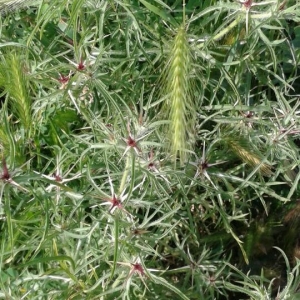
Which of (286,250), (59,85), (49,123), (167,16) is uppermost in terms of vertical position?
(167,16)

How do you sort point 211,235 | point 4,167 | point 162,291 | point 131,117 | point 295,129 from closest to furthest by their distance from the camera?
point 4,167, point 131,117, point 295,129, point 162,291, point 211,235

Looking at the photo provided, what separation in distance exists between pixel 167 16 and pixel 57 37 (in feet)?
1.11

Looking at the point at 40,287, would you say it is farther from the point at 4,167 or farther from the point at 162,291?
the point at 4,167

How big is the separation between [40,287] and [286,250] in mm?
812

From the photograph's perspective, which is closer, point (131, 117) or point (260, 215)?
point (131, 117)

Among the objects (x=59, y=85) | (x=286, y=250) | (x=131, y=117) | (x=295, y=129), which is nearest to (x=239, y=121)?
(x=295, y=129)

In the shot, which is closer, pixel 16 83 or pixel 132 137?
pixel 132 137

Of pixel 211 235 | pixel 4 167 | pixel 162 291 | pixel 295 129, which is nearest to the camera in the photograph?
pixel 4 167

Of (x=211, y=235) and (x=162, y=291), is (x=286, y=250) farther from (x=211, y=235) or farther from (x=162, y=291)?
(x=162, y=291)

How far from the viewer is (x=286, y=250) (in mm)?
1761

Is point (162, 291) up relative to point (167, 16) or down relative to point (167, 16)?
down

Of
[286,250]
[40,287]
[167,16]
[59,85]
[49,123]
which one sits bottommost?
[286,250]

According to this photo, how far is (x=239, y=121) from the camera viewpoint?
4.47ft

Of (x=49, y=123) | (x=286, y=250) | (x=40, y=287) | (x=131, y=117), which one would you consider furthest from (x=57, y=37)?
(x=286, y=250)
